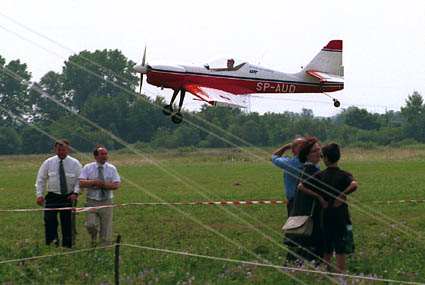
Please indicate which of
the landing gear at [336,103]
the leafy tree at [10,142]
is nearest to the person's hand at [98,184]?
the landing gear at [336,103]

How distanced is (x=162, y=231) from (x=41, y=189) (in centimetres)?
303

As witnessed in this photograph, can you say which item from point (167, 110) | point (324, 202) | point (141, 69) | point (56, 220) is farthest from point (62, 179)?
point (141, 69)

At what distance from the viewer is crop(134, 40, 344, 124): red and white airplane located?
1953cm

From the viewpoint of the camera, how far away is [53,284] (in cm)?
713

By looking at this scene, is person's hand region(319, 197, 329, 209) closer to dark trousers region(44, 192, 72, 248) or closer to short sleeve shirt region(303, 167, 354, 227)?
short sleeve shirt region(303, 167, 354, 227)

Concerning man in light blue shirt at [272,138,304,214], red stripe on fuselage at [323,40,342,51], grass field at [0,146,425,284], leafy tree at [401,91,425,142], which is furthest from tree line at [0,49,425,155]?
man in light blue shirt at [272,138,304,214]

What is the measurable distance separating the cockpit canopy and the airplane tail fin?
3216 millimetres

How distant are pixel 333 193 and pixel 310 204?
0.37 meters

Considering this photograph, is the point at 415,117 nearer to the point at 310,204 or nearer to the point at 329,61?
the point at 329,61

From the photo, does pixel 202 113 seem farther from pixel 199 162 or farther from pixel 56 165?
pixel 56 165

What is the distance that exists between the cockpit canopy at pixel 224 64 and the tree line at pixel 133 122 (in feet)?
87.1

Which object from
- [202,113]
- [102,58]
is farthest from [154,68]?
[102,58]

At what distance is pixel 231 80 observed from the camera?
20.3 meters

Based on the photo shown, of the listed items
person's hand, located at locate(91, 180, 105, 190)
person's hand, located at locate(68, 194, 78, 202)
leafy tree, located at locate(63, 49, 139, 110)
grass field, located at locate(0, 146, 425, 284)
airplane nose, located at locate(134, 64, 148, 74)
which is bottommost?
grass field, located at locate(0, 146, 425, 284)
